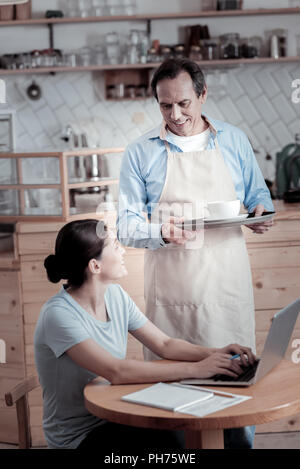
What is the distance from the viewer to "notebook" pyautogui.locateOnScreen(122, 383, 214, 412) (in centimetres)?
123

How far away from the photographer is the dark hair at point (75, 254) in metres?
1.59

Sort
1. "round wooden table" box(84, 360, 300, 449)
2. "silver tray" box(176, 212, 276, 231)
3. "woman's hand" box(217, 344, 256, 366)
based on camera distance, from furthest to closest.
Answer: "silver tray" box(176, 212, 276, 231), "woman's hand" box(217, 344, 256, 366), "round wooden table" box(84, 360, 300, 449)

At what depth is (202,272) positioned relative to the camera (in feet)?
6.41

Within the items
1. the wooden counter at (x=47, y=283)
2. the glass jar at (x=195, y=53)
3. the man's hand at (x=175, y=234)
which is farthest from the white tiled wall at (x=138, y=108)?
the man's hand at (x=175, y=234)

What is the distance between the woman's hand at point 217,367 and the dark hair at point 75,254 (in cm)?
39

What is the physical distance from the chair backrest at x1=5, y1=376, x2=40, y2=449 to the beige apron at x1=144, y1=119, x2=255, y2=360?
0.44m

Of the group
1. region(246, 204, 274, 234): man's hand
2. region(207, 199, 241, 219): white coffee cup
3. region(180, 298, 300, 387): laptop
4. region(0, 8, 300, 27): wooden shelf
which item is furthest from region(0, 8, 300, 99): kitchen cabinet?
region(180, 298, 300, 387): laptop

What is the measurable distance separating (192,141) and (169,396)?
907mm

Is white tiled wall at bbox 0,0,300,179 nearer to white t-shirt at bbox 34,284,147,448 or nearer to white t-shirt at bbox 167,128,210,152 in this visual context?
white t-shirt at bbox 167,128,210,152

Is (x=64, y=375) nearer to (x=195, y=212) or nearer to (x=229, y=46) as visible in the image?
(x=195, y=212)

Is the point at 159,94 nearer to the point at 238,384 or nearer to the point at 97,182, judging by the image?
the point at 97,182

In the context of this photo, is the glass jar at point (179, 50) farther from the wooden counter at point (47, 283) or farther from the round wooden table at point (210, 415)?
the round wooden table at point (210, 415)

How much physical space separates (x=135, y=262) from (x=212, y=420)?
4.13ft

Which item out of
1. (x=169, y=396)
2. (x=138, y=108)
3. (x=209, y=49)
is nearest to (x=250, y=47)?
(x=209, y=49)
